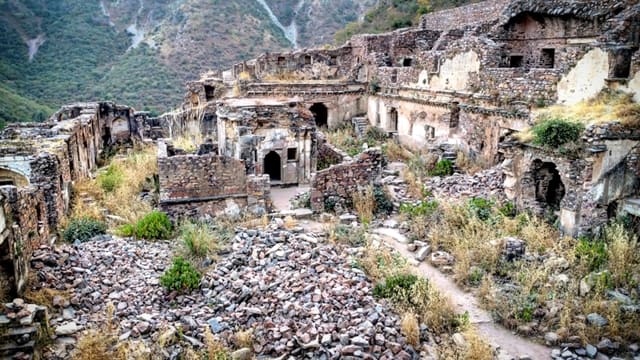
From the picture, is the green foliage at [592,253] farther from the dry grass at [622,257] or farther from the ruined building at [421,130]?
the ruined building at [421,130]

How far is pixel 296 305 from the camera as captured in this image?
719 centimetres

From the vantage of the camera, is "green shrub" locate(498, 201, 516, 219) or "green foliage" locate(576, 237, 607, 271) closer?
"green foliage" locate(576, 237, 607, 271)

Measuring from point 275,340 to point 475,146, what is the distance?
10855mm

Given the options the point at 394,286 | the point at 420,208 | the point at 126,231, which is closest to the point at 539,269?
the point at 394,286

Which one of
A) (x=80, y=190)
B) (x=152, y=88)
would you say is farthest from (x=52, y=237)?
(x=152, y=88)

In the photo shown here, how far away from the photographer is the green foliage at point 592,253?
330 inches

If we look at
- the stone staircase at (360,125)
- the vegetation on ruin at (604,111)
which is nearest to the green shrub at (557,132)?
the vegetation on ruin at (604,111)

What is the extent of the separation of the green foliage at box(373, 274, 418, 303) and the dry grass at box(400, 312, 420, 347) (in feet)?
2.14

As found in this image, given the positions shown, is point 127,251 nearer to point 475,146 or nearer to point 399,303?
point 399,303

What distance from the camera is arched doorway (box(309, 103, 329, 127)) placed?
23.6 m

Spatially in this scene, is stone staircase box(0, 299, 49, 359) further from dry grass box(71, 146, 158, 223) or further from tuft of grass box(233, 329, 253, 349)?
dry grass box(71, 146, 158, 223)

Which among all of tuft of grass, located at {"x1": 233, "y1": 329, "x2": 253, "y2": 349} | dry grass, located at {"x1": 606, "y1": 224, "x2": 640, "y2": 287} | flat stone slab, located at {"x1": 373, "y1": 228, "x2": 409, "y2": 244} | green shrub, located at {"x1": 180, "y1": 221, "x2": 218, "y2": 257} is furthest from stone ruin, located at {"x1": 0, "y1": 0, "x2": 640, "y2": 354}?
tuft of grass, located at {"x1": 233, "y1": 329, "x2": 253, "y2": 349}

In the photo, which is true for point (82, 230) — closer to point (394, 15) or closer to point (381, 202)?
point (381, 202)

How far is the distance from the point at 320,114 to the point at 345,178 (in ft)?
41.9
